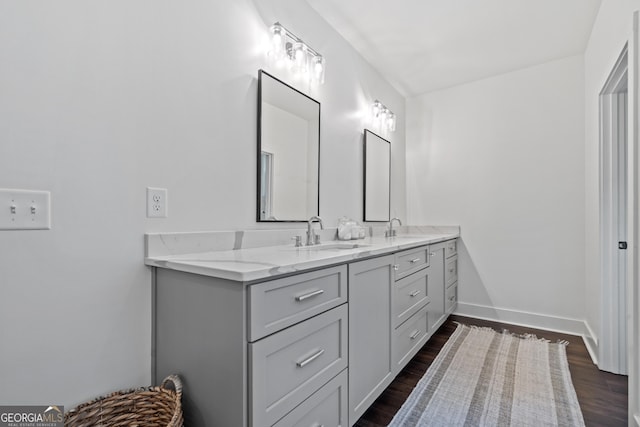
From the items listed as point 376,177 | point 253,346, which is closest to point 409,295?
point 376,177

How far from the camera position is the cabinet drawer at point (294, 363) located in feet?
3.05

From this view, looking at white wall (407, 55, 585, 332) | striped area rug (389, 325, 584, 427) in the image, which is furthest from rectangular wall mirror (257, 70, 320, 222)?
white wall (407, 55, 585, 332)

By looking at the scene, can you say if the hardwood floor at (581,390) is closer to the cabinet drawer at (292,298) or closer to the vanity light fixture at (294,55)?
the cabinet drawer at (292,298)

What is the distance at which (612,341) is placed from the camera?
77.2 inches

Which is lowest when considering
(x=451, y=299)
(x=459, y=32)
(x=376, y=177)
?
(x=451, y=299)

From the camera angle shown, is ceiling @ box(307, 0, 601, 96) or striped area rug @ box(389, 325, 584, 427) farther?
ceiling @ box(307, 0, 601, 96)

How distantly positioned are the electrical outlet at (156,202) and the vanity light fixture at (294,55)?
0.97m

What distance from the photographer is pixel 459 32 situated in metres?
2.32

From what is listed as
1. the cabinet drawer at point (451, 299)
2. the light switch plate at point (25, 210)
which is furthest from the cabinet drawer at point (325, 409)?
the cabinet drawer at point (451, 299)

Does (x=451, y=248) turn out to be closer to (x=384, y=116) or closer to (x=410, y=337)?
(x=410, y=337)

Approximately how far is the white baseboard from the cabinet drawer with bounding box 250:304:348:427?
2.12 meters

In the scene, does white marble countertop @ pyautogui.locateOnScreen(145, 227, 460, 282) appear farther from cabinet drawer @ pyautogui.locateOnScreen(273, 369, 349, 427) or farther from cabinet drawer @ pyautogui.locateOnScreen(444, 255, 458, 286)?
cabinet drawer @ pyautogui.locateOnScreen(444, 255, 458, 286)

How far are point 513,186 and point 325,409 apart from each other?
2.60m

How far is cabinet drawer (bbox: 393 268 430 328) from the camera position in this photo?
5.90 ft
